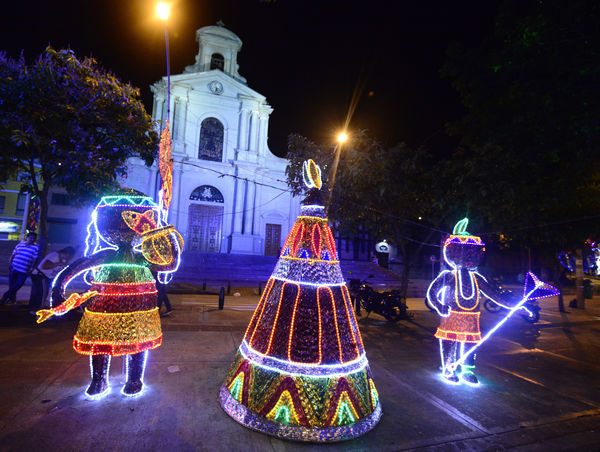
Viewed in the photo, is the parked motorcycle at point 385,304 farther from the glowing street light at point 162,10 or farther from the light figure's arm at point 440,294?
the glowing street light at point 162,10

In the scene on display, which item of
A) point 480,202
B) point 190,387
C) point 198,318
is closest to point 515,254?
point 480,202

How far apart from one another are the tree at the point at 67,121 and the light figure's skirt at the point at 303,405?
6249 millimetres

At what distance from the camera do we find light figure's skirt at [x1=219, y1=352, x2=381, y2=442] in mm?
2615

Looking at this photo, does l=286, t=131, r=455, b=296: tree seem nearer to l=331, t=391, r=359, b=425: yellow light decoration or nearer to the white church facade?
l=331, t=391, r=359, b=425: yellow light decoration

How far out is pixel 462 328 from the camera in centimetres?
413

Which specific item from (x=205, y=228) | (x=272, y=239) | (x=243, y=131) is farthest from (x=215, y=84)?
(x=272, y=239)

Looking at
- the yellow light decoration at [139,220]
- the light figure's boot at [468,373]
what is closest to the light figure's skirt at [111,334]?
the yellow light decoration at [139,220]

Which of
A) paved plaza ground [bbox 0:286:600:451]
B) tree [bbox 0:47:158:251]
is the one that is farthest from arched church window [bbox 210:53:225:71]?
paved plaza ground [bbox 0:286:600:451]

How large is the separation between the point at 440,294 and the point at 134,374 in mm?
3943

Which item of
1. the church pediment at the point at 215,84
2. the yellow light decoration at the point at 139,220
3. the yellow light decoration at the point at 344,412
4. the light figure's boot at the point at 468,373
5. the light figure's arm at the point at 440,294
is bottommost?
the light figure's boot at the point at 468,373

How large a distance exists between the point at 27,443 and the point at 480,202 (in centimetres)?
850

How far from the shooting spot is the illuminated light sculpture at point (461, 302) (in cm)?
416

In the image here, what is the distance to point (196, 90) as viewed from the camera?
862 inches

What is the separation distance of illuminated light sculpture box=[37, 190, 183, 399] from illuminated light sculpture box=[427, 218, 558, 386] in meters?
3.57
